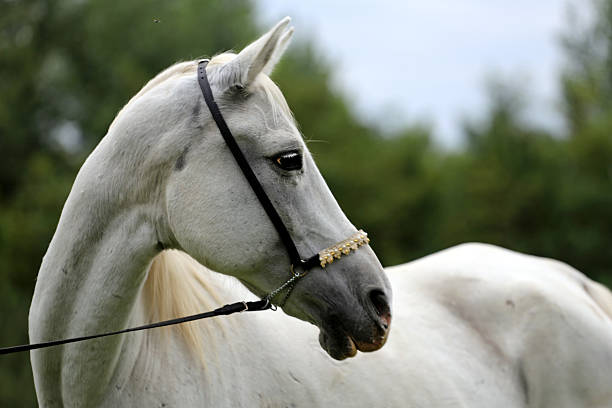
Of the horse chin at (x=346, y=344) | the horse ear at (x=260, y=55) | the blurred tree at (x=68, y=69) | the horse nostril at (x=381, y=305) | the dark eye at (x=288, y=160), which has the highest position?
the horse ear at (x=260, y=55)

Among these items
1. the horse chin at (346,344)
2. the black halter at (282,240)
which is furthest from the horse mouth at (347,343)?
the black halter at (282,240)

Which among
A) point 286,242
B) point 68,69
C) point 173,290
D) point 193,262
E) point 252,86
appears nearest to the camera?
point 286,242

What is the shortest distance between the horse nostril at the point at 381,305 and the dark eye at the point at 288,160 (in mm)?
533

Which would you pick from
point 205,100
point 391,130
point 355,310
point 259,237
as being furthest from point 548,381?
point 391,130

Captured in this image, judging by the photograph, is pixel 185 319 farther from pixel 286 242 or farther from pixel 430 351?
pixel 430 351

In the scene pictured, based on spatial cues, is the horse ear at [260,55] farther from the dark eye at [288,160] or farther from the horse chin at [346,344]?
the horse chin at [346,344]

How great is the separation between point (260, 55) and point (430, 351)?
1813 millimetres

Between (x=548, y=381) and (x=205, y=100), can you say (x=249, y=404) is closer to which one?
(x=205, y=100)

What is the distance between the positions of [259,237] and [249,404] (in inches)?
28.3

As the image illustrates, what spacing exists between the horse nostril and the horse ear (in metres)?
0.90

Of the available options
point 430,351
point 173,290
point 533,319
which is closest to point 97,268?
point 173,290

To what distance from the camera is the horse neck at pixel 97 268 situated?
8.83ft

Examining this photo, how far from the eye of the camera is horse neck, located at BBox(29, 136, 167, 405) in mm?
2691

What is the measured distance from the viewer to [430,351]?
366 centimetres
